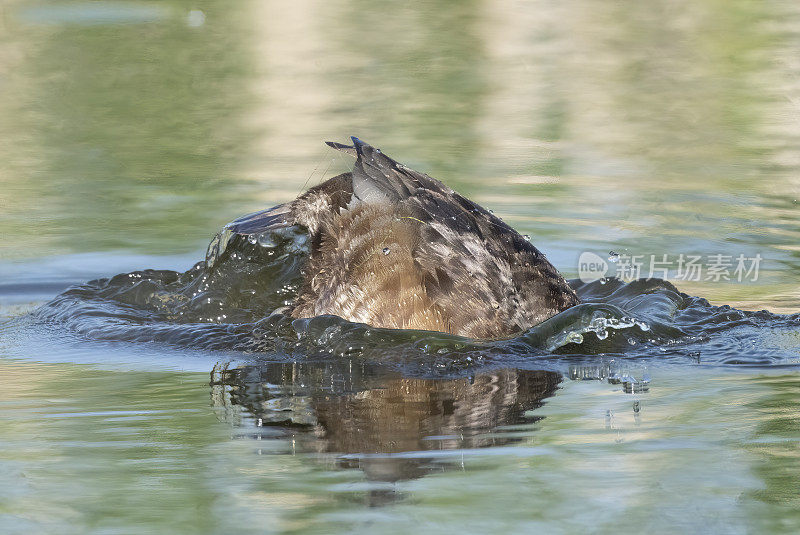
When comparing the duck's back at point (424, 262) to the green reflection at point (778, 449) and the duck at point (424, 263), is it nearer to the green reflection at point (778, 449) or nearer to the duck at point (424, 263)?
the duck at point (424, 263)

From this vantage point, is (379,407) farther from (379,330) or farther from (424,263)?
(424,263)

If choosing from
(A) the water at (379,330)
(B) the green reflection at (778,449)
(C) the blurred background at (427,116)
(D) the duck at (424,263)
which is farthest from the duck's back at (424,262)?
(C) the blurred background at (427,116)

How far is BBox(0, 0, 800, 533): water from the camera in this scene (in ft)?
13.8

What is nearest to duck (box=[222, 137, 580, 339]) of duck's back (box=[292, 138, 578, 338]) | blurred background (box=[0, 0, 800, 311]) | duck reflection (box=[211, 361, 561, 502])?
duck's back (box=[292, 138, 578, 338])

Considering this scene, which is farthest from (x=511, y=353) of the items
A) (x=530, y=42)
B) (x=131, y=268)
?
(x=530, y=42)

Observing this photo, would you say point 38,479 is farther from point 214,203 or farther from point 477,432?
point 214,203

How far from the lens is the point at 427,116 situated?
1324 cm

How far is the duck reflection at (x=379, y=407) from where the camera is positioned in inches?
178

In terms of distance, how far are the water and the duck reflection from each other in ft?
0.08

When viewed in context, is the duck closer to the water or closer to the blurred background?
the water

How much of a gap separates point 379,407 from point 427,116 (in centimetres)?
841

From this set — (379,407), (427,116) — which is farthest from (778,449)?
(427,116)

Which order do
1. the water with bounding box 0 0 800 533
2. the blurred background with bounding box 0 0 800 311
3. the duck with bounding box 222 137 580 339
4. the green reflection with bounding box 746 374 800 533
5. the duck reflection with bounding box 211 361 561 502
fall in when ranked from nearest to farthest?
1. the green reflection with bounding box 746 374 800 533
2. the water with bounding box 0 0 800 533
3. the duck reflection with bounding box 211 361 561 502
4. the duck with bounding box 222 137 580 339
5. the blurred background with bounding box 0 0 800 311

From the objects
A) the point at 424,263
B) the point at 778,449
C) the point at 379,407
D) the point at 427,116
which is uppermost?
the point at 427,116
